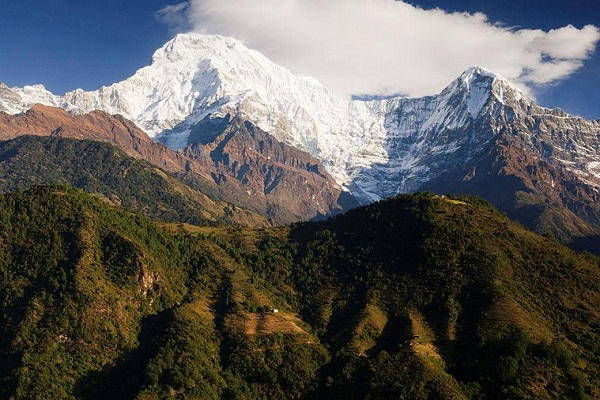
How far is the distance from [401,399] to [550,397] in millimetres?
46190

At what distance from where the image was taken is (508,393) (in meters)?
199

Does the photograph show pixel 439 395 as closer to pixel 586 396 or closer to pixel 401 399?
pixel 401 399

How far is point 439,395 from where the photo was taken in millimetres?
199750

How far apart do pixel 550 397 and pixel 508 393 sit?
13.2 metres

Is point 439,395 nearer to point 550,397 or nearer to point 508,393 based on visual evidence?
point 508,393

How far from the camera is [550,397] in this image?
653 ft

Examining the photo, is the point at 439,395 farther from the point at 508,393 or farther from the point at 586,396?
the point at 586,396

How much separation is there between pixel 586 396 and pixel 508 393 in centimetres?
2460

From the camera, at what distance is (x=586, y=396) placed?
200 m

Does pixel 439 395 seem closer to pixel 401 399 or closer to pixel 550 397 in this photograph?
pixel 401 399

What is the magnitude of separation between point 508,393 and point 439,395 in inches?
836

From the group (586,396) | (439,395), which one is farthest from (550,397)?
(439,395)

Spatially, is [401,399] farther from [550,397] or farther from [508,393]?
[550,397]

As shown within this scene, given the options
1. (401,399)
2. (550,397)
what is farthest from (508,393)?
(401,399)
